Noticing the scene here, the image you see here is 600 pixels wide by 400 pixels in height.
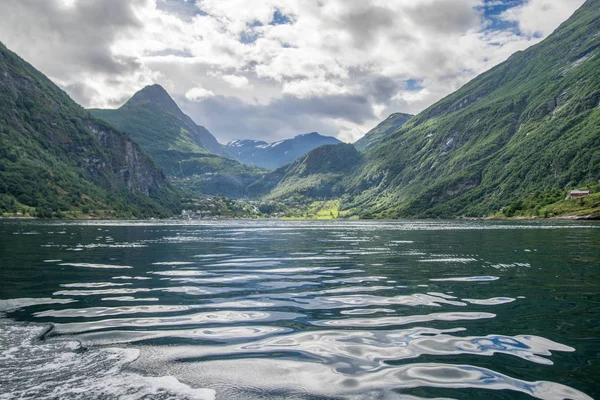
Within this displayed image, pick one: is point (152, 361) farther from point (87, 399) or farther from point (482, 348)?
point (482, 348)

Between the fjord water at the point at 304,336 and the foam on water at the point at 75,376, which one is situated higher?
the foam on water at the point at 75,376

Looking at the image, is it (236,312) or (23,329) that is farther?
(236,312)

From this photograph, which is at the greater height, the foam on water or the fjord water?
the foam on water

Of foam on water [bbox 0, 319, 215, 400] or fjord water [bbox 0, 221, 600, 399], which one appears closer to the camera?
foam on water [bbox 0, 319, 215, 400]

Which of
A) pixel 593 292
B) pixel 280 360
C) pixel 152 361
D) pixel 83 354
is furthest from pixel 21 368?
pixel 593 292

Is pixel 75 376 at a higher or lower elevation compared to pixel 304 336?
higher

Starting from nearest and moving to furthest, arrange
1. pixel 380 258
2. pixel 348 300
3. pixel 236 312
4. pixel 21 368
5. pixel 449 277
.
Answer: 1. pixel 21 368
2. pixel 236 312
3. pixel 348 300
4. pixel 449 277
5. pixel 380 258

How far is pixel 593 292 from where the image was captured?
742 inches

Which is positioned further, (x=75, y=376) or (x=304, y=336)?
(x=304, y=336)

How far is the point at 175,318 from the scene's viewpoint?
1516 cm

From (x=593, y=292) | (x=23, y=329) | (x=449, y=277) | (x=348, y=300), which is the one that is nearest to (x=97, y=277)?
(x=23, y=329)

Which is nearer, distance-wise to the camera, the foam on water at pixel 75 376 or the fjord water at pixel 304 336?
the foam on water at pixel 75 376

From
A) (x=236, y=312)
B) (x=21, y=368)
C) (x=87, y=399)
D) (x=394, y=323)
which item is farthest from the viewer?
(x=236, y=312)

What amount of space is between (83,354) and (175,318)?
4.92 m
